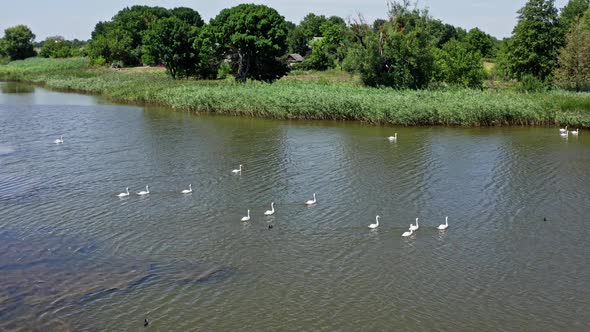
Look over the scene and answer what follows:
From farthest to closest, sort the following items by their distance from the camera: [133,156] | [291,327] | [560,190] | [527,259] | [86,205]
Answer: [133,156] → [560,190] → [86,205] → [527,259] → [291,327]

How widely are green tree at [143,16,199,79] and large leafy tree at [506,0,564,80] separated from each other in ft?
120

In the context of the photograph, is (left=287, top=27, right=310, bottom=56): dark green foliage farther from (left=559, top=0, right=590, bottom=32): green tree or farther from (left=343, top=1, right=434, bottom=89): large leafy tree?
(left=343, top=1, right=434, bottom=89): large leafy tree

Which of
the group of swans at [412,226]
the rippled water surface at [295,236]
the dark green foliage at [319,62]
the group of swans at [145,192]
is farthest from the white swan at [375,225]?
the dark green foliage at [319,62]

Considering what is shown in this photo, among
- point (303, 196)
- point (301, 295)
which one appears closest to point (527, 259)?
point (301, 295)

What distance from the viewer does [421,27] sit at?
5519 cm

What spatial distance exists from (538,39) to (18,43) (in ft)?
410

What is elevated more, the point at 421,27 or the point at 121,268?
the point at 421,27

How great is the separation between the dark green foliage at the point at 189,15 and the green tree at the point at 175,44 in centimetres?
6782

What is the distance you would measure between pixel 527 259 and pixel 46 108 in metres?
47.3

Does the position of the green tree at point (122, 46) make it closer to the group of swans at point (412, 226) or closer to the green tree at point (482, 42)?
the green tree at point (482, 42)

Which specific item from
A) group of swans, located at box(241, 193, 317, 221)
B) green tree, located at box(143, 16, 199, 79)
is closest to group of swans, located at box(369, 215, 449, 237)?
group of swans, located at box(241, 193, 317, 221)

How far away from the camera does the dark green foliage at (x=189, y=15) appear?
137500mm

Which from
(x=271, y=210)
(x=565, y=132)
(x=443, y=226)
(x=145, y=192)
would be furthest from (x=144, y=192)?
(x=565, y=132)

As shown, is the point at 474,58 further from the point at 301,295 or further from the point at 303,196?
the point at 301,295
